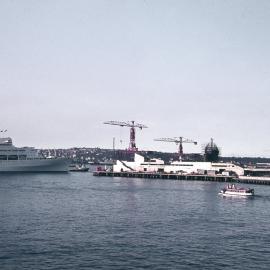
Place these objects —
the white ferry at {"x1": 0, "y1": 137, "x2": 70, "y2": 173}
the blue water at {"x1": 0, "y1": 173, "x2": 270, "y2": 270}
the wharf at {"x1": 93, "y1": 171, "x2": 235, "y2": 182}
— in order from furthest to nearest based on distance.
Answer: the white ferry at {"x1": 0, "y1": 137, "x2": 70, "y2": 173} < the wharf at {"x1": 93, "y1": 171, "x2": 235, "y2": 182} < the blue water at {"x1": 0, "y1": 173, "x2": 270, "y2": 270}

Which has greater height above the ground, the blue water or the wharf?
the wharf

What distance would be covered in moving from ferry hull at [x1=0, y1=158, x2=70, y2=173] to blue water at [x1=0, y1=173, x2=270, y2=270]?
97.0 metres

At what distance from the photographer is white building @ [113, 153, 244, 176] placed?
524 ft

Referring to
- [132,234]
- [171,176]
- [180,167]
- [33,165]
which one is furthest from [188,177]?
[132,234]

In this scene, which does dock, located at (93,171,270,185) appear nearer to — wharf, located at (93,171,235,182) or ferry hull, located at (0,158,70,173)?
wharf, located at (93,171,235,182)

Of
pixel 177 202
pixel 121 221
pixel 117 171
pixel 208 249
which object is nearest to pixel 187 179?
pixel 117 171

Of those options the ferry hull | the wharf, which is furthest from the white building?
the ferry hull

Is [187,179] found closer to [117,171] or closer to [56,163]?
[117,171]

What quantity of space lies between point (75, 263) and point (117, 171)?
14045 centimetres

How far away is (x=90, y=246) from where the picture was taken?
150 ft

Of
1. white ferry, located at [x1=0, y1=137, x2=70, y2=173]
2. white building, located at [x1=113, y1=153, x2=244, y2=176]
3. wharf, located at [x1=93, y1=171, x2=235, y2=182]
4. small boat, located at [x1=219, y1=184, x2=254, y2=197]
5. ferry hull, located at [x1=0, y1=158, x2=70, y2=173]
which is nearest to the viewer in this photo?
small boat, located at [x1=219, y1=184, x2=254, y2=197]

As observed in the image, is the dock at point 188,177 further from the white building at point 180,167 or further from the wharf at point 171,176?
the white building at point 180,167

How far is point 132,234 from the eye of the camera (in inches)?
2048

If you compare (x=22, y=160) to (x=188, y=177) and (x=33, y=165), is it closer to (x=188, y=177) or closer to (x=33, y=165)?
(x=33, y=165)
